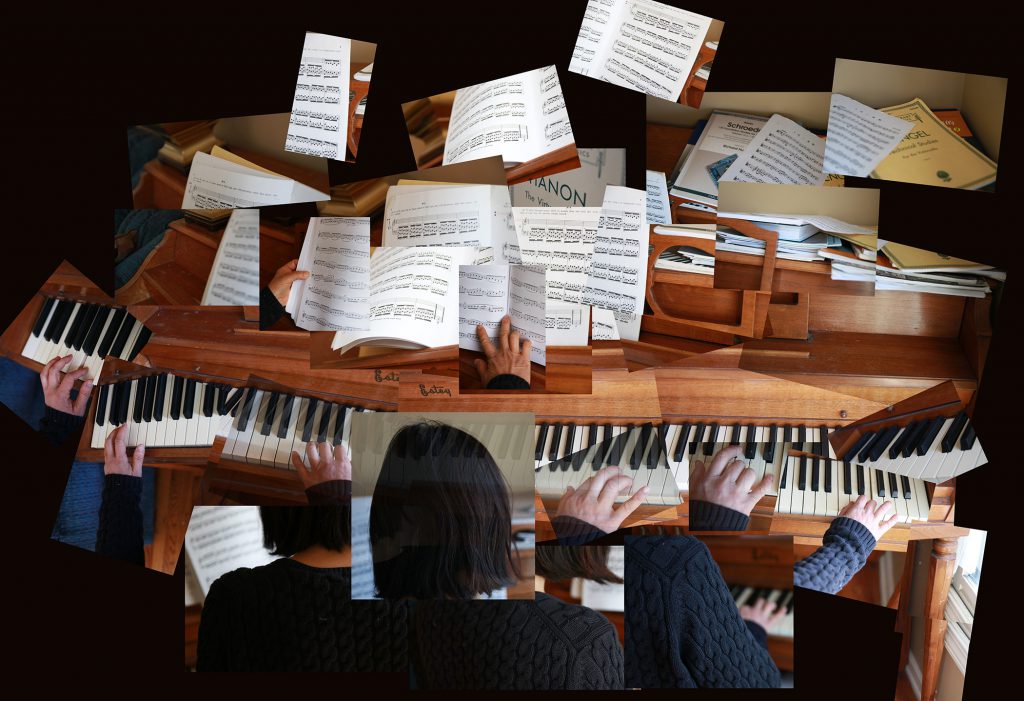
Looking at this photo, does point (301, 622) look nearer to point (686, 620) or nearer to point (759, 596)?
point (686, 620)

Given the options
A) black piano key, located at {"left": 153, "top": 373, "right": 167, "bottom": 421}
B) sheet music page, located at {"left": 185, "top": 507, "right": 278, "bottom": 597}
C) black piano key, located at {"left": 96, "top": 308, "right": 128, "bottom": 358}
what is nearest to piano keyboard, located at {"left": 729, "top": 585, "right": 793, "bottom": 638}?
sheet music page, located at {"left": 185, "top": 507, "right": 278, "bottom": 597}

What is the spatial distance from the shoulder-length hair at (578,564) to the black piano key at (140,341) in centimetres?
155

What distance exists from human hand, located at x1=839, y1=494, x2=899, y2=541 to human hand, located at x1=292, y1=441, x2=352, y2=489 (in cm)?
170

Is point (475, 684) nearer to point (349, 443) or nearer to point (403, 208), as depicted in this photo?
point (349, 443)

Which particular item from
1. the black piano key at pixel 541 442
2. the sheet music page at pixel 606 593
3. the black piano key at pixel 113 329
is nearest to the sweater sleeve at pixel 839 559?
the sheet music page at pixel 606 593

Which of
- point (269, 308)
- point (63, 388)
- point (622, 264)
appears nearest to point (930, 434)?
point (622, 264)

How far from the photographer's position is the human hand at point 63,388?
17.1 ft

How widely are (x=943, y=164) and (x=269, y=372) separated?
2363 millimetres

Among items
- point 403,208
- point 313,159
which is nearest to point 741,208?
point 403,208

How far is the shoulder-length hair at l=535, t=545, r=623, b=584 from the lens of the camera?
16.4 feet

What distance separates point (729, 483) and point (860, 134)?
125cm

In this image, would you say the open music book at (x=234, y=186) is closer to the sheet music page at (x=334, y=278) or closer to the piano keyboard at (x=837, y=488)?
the sheet music page at (x=334, y=278)

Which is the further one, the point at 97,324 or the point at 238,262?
the point at 97,324

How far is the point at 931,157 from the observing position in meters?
4.83
